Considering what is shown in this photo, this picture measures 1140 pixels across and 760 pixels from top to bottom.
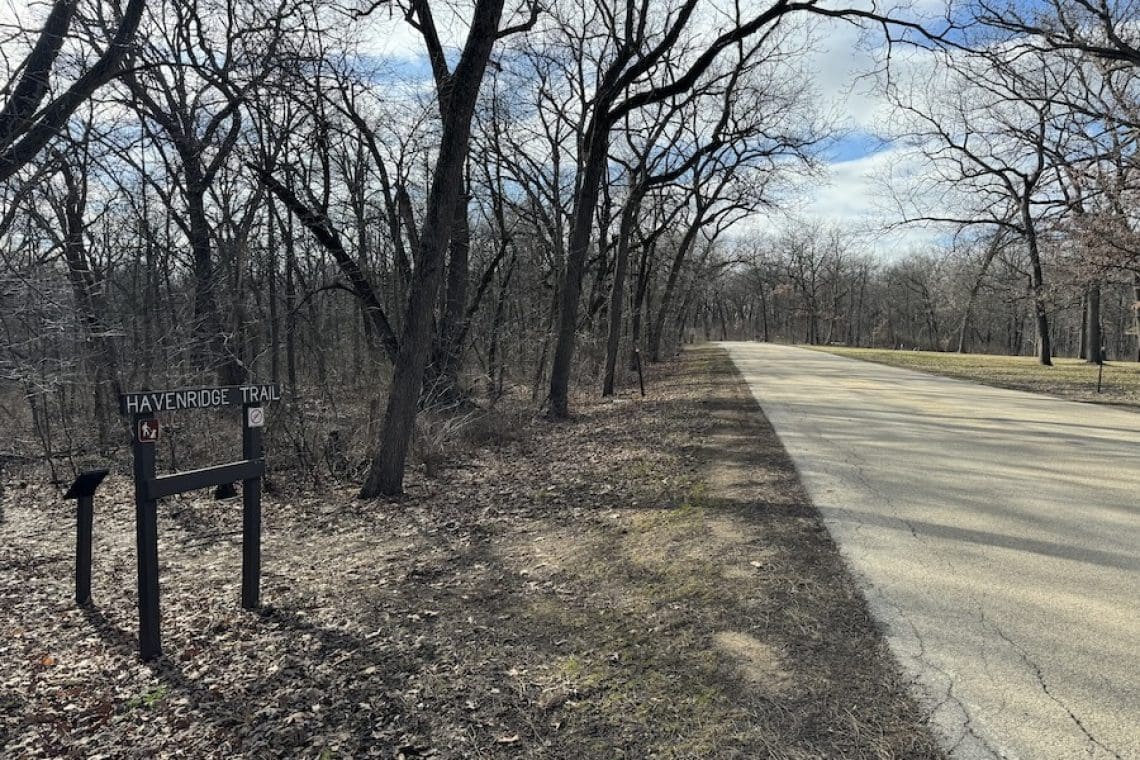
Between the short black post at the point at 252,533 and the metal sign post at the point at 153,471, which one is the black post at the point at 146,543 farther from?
the short black post at the point at 252,533

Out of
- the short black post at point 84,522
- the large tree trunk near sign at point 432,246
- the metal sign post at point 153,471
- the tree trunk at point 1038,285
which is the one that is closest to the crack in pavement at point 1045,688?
the metal sign post at point 153,471

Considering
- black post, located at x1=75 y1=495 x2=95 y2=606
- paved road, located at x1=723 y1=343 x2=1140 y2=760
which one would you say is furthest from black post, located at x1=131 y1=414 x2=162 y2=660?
paved road, located at x1=723 y1=343 x2=1140 y2=760

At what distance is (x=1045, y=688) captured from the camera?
3.04 meters

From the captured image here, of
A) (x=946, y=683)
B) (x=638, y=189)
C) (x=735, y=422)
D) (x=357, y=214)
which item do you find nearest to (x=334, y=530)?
(x=946, y=683)

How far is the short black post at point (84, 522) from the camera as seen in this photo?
484 centimetres

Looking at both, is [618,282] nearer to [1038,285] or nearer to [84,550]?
[84,550]

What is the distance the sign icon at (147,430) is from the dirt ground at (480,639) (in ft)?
4.46

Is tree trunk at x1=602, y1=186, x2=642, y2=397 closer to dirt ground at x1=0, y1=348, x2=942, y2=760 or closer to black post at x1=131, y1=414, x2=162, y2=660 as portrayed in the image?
dirt ground at x1=0, y1=348, x2=942, y2=760

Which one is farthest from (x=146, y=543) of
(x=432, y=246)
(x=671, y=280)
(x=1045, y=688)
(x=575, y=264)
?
(x=671, y=280)

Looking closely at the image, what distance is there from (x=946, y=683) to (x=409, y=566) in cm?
393

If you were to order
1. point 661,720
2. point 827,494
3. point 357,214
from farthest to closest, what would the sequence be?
point 357,214 → point 827,494 → point 661,720

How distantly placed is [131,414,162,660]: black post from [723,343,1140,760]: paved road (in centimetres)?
422

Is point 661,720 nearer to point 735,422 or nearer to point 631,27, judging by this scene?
point 735,422

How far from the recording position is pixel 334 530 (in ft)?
22.6
